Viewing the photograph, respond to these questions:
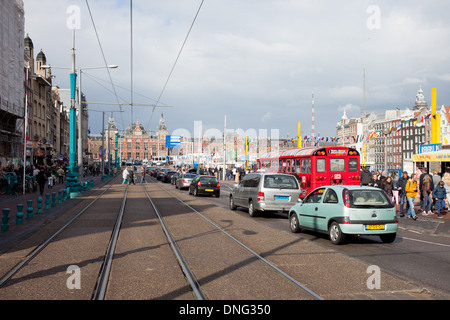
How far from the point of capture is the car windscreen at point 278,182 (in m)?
16.6

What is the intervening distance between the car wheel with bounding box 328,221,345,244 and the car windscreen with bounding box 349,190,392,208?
0.66m

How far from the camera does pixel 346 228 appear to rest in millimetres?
10539

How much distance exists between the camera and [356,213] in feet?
34.7

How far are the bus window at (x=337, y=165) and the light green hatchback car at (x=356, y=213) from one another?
13.0m

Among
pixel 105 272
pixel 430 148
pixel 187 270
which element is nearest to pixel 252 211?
pixel 187 270

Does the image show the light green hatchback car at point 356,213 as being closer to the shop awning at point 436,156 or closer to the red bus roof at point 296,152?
the shop awning at point 436,156

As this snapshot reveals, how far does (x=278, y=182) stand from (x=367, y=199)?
604cm

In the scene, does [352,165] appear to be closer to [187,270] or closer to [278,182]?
[278,182]

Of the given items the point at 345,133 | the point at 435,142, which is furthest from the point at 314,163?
the point at 345,133

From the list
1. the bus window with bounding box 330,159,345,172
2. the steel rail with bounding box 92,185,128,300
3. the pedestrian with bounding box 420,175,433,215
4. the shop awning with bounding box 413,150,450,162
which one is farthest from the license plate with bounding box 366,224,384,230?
the bus window with bounding box 330,159,345,172

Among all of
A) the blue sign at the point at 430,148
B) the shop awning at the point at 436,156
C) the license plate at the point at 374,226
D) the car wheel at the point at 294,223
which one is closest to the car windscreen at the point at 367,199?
the license plate at the point at 374,226

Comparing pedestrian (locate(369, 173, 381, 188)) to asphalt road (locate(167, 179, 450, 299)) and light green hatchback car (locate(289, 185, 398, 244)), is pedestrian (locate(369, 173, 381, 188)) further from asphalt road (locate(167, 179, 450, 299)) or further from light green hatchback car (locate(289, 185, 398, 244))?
light green hatchback car (locate(289, 185, 398, 244))
